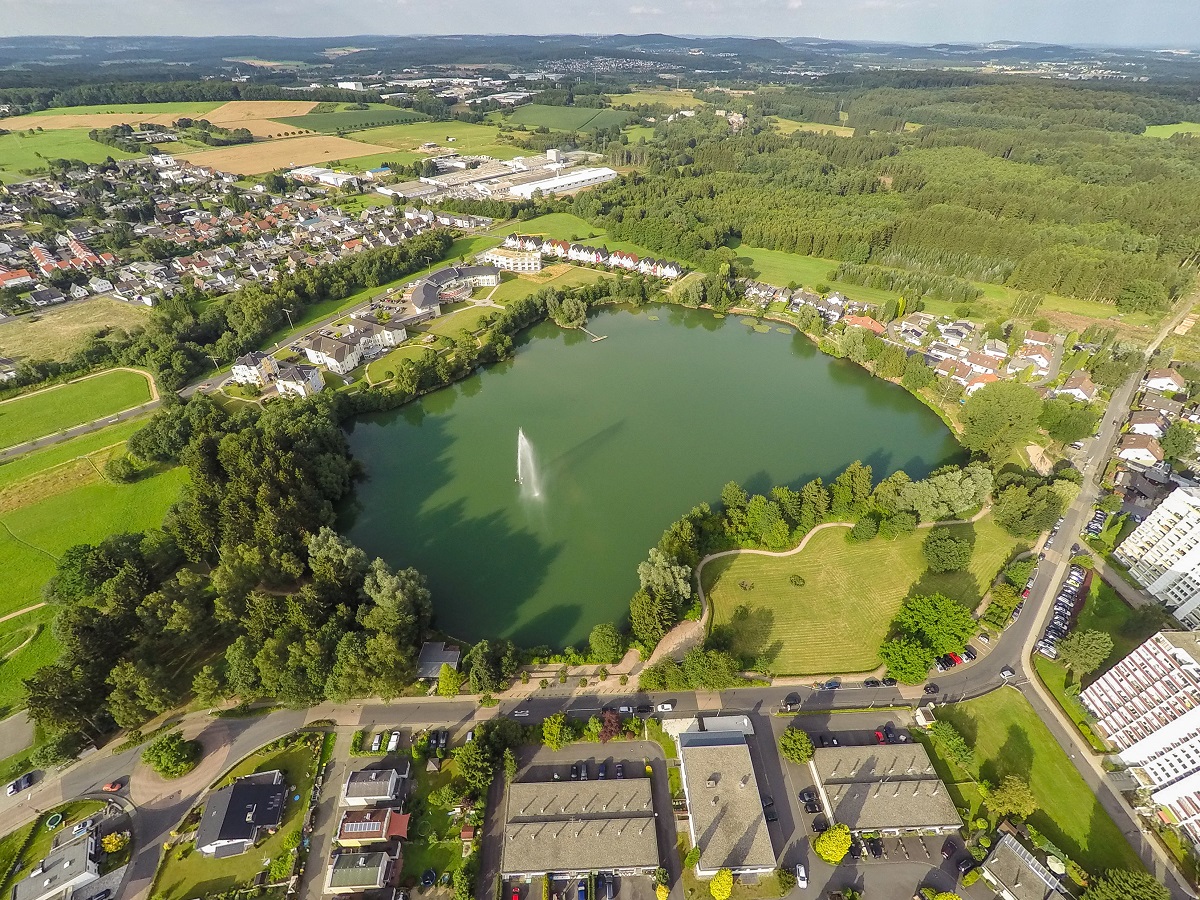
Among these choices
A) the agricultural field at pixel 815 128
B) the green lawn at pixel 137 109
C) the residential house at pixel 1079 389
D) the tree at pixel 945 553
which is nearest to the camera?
the tree at pixel 945 553

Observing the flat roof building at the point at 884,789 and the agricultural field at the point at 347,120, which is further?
the agricultural field at the point at 347,120

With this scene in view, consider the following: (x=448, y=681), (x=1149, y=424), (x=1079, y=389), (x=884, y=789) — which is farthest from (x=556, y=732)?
(x=1079, y=389)

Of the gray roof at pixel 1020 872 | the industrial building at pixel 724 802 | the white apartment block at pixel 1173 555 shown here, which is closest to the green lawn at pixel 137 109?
the industrial building at pixel 724 802

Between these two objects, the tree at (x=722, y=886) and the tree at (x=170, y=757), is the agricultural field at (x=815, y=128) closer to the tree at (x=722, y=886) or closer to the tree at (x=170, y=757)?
the tree at (x=722, y=886)

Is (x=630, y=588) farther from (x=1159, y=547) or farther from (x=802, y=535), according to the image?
(x=1159, y=547)

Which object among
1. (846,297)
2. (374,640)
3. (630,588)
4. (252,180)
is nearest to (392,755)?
(374,640)

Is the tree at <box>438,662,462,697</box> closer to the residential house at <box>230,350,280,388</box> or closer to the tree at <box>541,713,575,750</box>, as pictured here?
the tree at <box>541,713,575,750</box>

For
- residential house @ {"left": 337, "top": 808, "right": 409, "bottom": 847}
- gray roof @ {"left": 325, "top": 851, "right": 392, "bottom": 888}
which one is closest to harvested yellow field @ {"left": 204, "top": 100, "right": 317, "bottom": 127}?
residential house @ {"left": 337, "top": 808, "right": 409, "bottom": 847}
